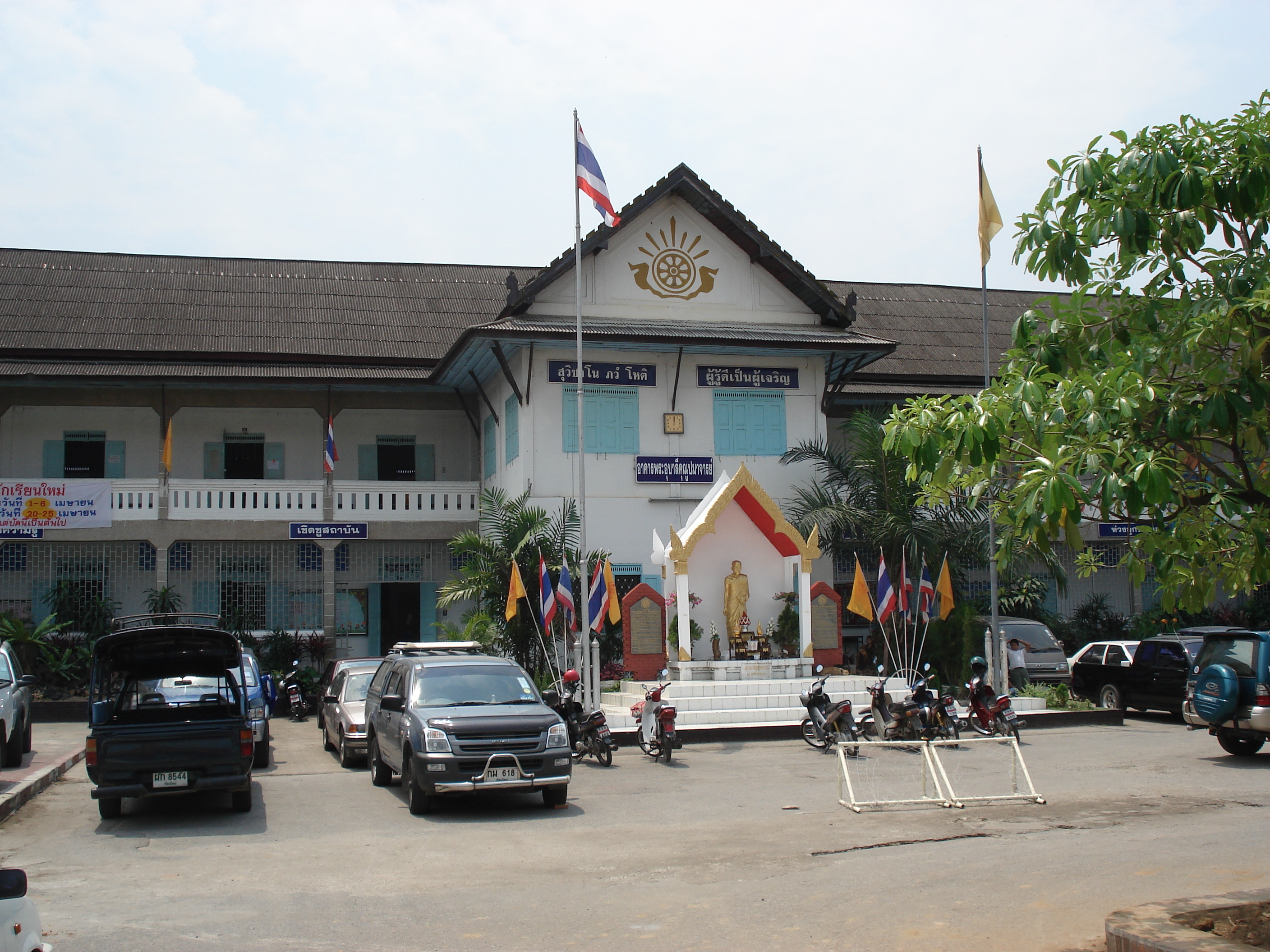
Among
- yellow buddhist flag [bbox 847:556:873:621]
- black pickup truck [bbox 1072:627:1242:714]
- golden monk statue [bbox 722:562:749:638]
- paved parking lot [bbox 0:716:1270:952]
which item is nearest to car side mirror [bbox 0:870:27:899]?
paved parking lot [bbox 0:716:1270:952]

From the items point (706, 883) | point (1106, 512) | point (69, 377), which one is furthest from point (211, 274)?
point (1106, 512)

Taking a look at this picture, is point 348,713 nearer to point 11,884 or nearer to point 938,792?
point 938,792

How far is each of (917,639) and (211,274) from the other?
18939 millimetres

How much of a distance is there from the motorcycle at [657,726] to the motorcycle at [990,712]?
418 cm

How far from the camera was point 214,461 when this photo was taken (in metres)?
26.0

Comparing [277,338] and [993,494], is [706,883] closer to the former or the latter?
[993,494]

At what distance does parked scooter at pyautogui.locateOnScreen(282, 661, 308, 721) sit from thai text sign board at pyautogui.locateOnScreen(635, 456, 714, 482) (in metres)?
7.53

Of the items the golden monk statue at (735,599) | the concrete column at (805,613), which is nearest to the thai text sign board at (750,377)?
the golden monk statue at (735,599)

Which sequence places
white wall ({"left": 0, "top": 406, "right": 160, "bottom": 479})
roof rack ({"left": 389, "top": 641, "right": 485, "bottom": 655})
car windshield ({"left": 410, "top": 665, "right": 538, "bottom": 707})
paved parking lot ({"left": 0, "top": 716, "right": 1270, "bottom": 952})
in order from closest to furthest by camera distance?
paved parking lot ({"left": 0, "top": 716, "right": 1270, "bottom": 952}) < car windshield ({"left": 410, "top": 665, "right": 538, "bottom": 707}) < roof rack ({"left": 389, "top": 641, "right": 485, "bottom": 655}) < white wall ({"left": 0, "top": 406, "right": 160, "bottom": 479})

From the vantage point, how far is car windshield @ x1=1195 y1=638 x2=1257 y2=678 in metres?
14.1

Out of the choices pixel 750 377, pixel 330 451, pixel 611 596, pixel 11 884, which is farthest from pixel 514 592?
pixel 11 884

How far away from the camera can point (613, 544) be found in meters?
22.3

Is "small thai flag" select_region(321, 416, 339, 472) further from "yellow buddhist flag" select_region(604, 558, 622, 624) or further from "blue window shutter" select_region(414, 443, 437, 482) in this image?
"yellow buddhist flag" select_region(604, 558, 622, 624)

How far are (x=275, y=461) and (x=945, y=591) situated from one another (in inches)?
587
